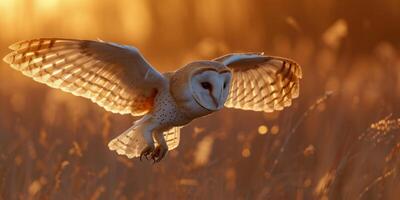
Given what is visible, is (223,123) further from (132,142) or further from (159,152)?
(159,152)

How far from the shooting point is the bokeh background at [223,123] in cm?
436

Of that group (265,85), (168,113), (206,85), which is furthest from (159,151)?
(265,85)

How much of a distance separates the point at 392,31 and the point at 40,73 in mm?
6349

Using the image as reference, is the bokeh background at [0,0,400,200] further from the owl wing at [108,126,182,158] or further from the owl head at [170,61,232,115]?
the owl head at [170,61,232,115]

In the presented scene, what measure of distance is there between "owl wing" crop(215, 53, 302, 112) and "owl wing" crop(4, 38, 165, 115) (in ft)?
1.74

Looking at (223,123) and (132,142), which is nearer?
(132,142)

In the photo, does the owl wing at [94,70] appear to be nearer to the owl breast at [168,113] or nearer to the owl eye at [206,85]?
the owl breast at [168,113]

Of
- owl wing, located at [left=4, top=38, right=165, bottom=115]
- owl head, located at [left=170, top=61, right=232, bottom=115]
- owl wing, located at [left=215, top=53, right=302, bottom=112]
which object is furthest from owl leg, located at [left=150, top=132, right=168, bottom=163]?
owl wing, located at [left=215, top=53, right=302, bottom=112]

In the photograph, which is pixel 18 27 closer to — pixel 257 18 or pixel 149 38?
pixel 149 38

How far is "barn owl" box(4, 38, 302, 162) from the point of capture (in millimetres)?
3635

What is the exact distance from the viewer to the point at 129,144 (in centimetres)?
420

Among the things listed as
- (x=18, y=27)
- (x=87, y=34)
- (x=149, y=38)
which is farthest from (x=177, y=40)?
(x=18, y=27)

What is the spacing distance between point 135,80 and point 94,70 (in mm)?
158

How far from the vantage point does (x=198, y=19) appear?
8820 mm
